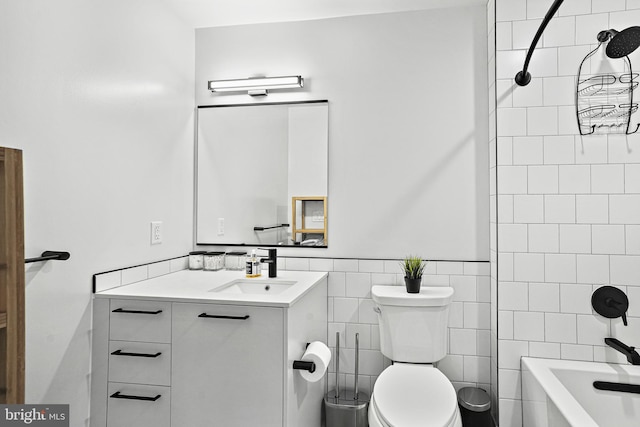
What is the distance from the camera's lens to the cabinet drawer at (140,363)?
173 cm

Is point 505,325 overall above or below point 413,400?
above

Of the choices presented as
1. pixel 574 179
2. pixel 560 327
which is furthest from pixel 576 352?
pixel 574 179

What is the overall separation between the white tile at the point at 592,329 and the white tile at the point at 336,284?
1203mm

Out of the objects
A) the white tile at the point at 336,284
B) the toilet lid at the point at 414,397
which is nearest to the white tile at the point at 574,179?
the toilet lid at the point at 414,397

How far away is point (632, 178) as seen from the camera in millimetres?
2027

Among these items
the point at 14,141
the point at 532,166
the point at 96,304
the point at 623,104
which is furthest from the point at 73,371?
the point at 623,104

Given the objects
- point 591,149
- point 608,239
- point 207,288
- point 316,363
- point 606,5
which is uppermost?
point 606,5

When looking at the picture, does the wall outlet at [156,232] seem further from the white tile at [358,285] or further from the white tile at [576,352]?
the white tile at [576,352]

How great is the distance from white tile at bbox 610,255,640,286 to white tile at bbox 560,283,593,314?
5.0 inches

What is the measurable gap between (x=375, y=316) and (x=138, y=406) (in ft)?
4.24

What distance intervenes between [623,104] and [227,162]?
212 centimetres

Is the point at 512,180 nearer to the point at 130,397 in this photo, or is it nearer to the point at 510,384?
the point at 510,384

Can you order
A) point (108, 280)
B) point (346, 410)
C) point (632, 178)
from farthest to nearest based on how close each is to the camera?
point (346, 410)
point (632, 178)
point (108, 280)

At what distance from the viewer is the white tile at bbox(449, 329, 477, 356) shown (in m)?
2.36
